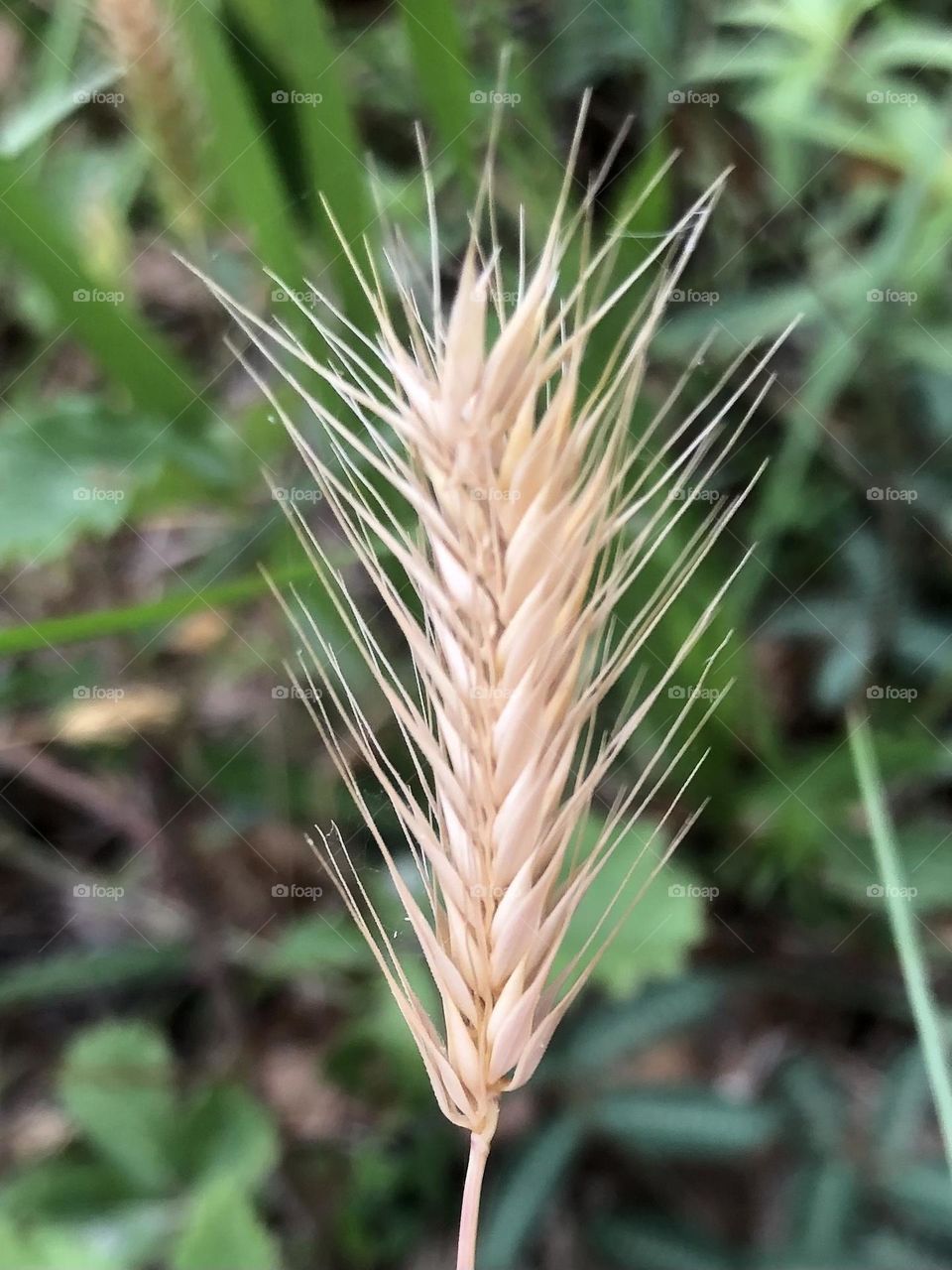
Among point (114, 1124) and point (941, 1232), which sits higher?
point (114, 1124)

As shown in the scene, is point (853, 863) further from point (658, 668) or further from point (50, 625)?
point (50, 625)

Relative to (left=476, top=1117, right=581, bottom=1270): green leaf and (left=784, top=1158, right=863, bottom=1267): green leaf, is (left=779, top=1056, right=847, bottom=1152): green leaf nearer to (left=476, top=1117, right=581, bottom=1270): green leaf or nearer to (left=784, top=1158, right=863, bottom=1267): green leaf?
(left=784, top=1158, right=863, bottom=1267): green leaf

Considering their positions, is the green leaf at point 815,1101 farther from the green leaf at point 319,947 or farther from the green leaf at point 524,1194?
the green leaf at point 319,947

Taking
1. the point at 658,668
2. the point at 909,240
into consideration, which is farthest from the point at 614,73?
the point at 658,668

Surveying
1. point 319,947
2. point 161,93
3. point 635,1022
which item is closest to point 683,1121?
point 635,1022

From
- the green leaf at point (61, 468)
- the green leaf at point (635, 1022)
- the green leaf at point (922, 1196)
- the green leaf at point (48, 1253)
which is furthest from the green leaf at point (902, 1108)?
the green leaf at point (61, 468)

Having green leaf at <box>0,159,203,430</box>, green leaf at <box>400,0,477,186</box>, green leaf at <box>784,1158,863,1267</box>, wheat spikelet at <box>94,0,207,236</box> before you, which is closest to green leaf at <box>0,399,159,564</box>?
green leaf at <box>0,159,203,430</box>
